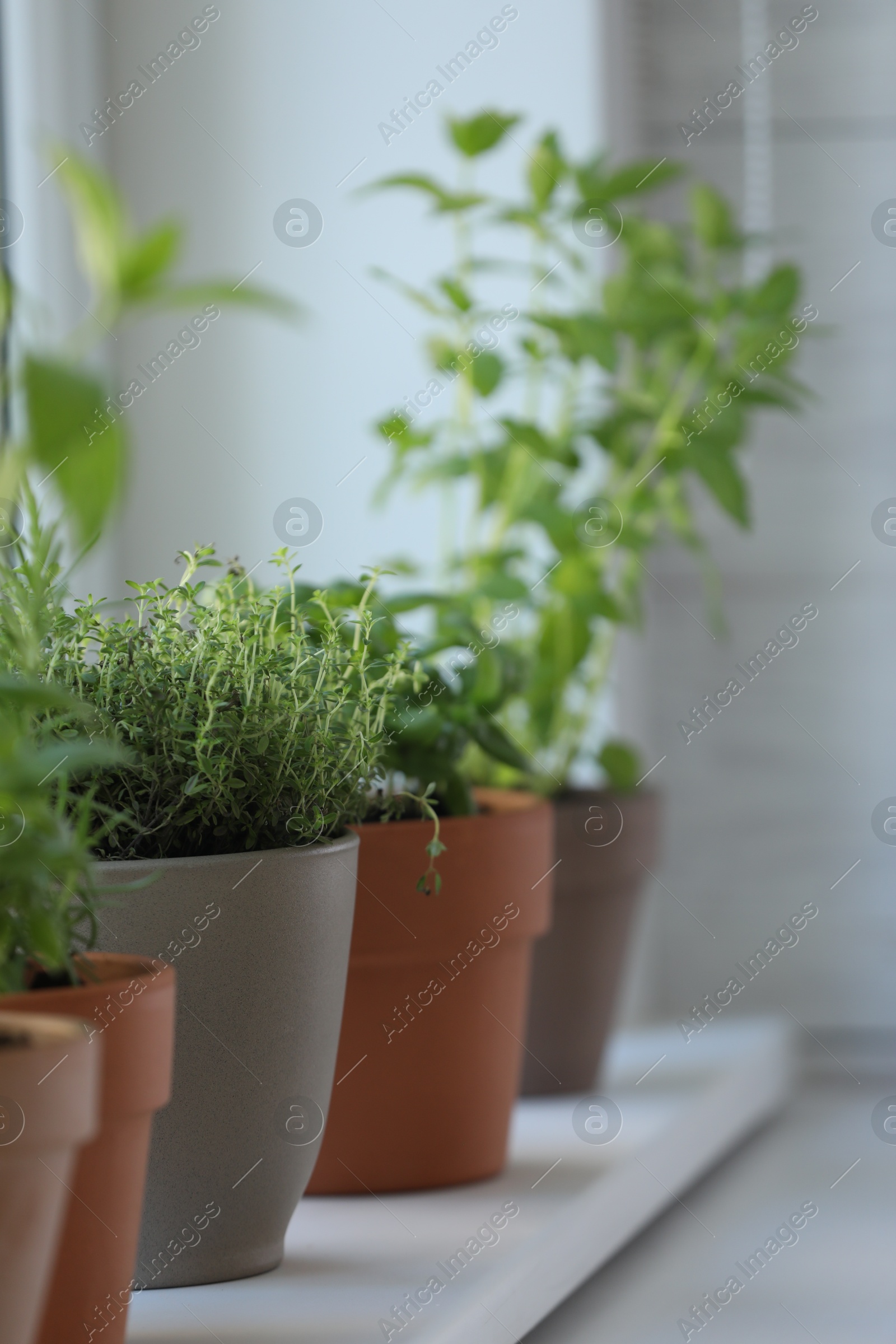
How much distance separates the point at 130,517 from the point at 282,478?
0.15m

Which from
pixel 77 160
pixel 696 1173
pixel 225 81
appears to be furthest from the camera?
pixel 225 81

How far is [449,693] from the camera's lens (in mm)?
976

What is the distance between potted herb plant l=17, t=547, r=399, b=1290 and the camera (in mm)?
717

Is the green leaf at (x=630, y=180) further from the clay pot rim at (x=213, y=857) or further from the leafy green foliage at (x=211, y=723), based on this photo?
the clay pot rim at (x=213, y=857)

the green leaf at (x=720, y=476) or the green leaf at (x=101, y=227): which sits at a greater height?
the green leaf at (x=101, y=227)

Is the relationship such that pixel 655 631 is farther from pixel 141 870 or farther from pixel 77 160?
pixel 77 160

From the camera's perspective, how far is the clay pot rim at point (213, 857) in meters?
0.71

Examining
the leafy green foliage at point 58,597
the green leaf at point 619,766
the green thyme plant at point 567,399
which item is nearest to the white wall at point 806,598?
the green thyme plant at point 567,399

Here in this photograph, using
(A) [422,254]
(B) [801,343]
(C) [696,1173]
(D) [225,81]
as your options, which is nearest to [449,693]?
(C) [696,1173]

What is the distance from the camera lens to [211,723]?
717 millimetres

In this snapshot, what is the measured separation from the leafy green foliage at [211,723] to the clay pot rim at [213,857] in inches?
0.4

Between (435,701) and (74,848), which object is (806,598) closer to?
(435,701)

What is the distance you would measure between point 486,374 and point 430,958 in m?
0.49

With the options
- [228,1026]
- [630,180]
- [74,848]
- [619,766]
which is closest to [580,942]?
[619,766]
